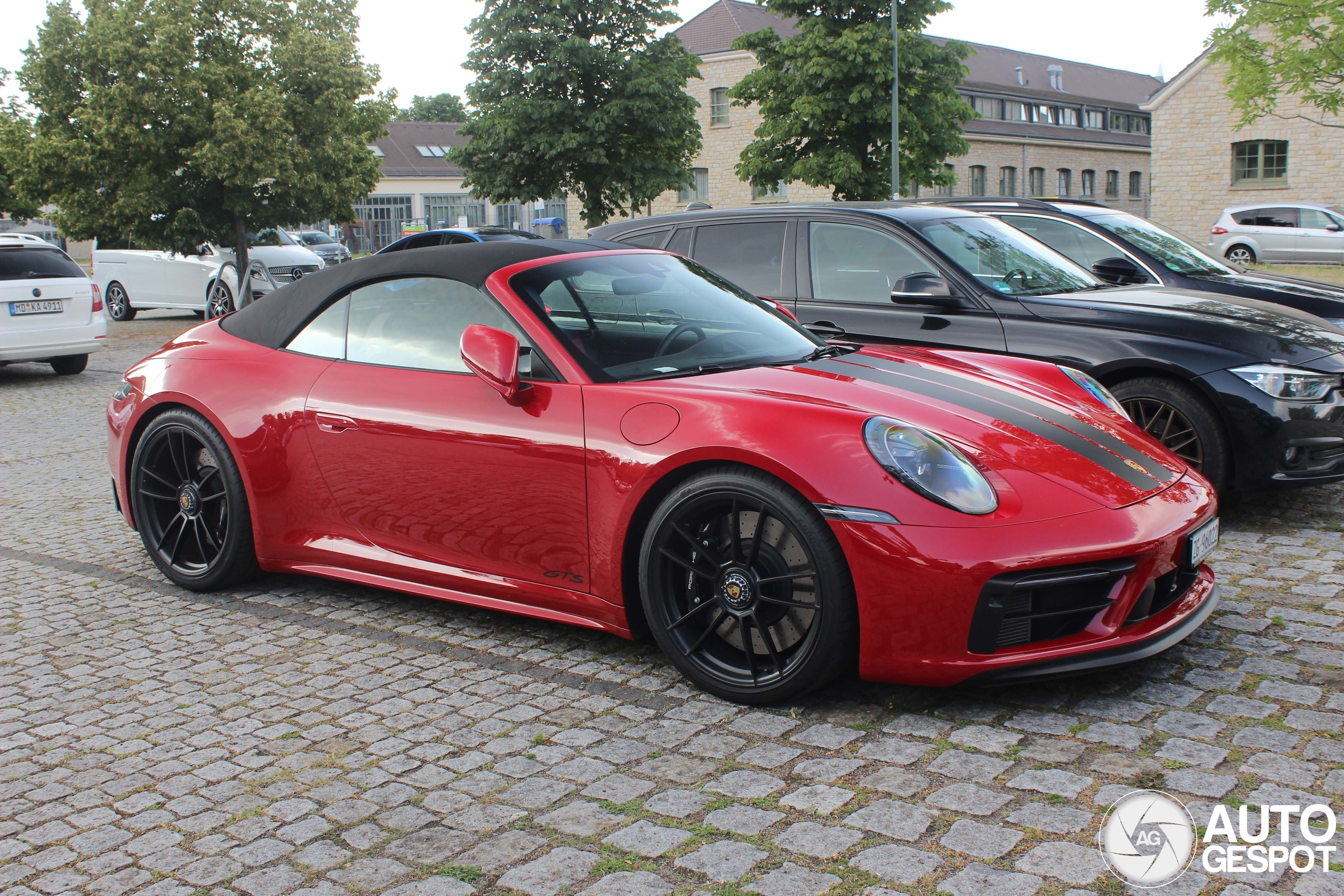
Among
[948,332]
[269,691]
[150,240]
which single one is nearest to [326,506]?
[269,691]

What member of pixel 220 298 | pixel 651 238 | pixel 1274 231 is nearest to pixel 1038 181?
pixel 1274 231

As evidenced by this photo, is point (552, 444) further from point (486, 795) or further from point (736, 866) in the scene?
point (736, 866)

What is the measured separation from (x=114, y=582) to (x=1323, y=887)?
488 cm

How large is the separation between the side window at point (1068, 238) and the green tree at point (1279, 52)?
1241 cm

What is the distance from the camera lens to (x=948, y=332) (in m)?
6.23

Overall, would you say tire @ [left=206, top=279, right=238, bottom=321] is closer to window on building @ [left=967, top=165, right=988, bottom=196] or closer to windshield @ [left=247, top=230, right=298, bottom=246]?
windshield @ [left=247, top=230, right=298, bottom=246]

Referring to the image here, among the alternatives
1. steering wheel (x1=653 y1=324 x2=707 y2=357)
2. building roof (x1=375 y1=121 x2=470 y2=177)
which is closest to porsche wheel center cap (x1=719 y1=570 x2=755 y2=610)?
steering wheel (x1=653 y1=324 x2=707 y2=357)

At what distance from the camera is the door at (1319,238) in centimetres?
2759

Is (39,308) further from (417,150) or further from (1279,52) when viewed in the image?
(417,150)

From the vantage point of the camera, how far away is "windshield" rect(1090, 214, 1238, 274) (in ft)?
30.0

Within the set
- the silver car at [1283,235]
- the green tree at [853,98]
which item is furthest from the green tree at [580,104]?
the silver car at [1283,235]

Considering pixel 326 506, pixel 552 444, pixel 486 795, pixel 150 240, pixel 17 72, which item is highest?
pixel 17 72

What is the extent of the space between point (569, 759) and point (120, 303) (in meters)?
23.0
